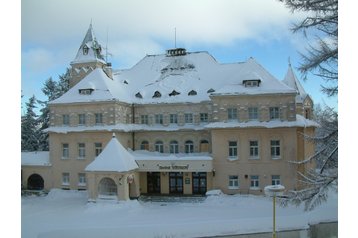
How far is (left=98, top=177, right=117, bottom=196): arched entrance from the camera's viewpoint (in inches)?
332

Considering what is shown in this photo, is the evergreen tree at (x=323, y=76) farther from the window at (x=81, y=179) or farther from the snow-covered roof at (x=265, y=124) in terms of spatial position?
the window at (x=81, y=179)

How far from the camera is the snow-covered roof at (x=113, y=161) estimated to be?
8.25m

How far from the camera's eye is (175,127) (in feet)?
33.2

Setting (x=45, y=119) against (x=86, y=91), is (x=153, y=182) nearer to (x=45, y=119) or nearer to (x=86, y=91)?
(x=86, y=91)

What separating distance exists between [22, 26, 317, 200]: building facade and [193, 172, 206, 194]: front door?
0.08 ft

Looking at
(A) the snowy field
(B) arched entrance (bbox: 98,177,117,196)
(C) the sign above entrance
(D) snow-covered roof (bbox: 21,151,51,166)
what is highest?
(D) snow-covered roof (bbox: 21,151,51,166)

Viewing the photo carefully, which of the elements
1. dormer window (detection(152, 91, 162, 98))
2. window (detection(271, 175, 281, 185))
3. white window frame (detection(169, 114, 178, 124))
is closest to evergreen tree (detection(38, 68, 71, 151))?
dormer window (detection(152, 91, 162, 98))

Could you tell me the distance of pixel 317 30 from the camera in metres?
4.64

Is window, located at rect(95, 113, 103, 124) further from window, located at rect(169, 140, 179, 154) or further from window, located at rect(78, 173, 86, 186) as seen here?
window, located at rect(169, 140, 179, 154)

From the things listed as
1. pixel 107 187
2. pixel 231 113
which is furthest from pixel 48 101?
pixel 231 113

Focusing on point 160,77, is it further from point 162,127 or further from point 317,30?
point 317,30

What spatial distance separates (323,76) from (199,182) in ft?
17.5
